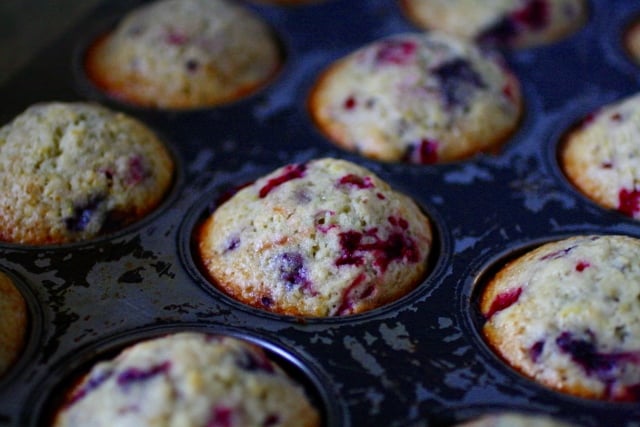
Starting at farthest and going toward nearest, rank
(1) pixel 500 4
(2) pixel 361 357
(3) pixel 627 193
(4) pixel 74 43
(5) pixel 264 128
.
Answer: (1) pixel 500 4
(4) pixel 74 43
(5) pixel 264 128
(3) pixel 627 193
(2) pixel 361 357

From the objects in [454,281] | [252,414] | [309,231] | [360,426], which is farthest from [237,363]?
[454,281]

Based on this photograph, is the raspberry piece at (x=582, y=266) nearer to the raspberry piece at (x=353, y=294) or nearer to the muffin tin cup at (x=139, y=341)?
the raspberry piece at (x=353, y=294)

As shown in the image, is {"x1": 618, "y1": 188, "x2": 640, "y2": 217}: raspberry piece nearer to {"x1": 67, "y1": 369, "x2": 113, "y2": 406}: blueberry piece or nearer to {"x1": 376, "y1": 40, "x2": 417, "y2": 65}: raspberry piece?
{"x1": 376, "y1": 40, "x2": 417, "y2": 65}: raspberry piece

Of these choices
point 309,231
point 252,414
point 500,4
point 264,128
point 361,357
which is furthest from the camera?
point 500,4

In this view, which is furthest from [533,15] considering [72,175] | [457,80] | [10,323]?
[10,323]

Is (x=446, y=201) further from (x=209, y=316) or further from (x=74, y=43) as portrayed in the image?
(x=74, y=43)

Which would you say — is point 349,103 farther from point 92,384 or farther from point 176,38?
point 92,384
